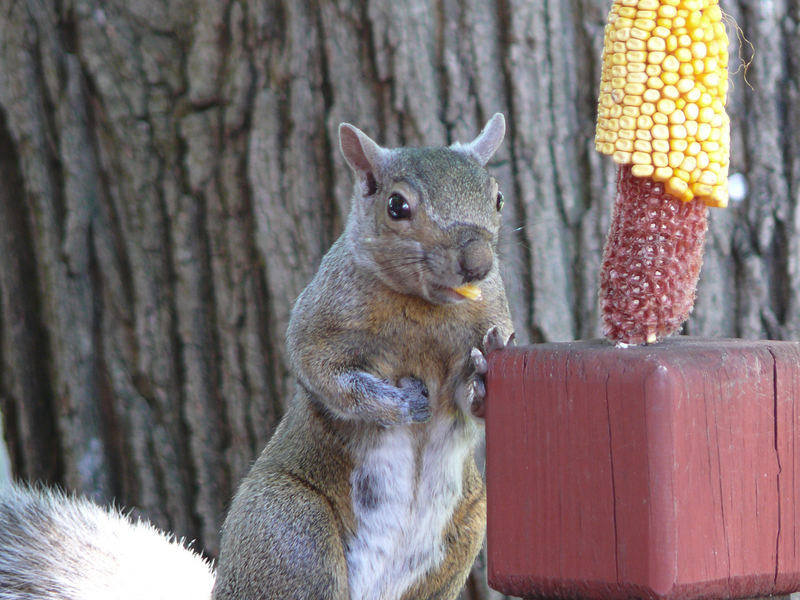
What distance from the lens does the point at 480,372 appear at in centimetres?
152

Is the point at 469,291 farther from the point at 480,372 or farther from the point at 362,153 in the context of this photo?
the point at 362,153

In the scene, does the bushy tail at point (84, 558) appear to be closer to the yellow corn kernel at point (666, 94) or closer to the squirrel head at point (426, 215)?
the squirrel head at point (426, 215)

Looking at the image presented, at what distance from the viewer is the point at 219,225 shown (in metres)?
2.49

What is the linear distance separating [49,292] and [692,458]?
75.3 inches

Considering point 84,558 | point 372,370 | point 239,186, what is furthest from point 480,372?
point 239,186

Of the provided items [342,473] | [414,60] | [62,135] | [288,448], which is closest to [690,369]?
[342,473]

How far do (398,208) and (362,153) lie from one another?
16cm

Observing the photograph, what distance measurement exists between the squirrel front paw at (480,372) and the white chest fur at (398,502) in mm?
154

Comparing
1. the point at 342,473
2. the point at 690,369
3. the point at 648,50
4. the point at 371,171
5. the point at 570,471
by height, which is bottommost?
the point at 342,473

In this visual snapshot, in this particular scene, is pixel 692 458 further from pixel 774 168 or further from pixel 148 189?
pixel 148 189

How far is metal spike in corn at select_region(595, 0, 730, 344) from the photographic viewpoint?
1263mm

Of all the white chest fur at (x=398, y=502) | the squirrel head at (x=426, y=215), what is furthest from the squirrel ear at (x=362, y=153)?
the white chest fur at (x=398, y=502)

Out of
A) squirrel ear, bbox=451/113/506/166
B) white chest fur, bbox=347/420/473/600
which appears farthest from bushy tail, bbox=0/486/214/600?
squirrel ear, bbox=451/113/506/166

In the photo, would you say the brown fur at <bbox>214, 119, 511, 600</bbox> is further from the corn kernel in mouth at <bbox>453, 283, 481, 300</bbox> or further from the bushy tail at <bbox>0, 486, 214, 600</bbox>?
the bushy tail at <bbox>0, 486, 214, 600</bbox>
